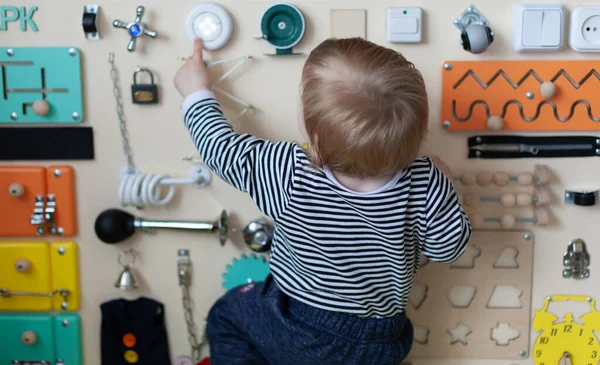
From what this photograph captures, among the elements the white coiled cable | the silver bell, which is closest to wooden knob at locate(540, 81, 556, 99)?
the white coiled cable

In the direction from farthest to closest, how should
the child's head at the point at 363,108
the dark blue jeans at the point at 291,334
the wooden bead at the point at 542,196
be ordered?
the wooden bead at the point at 542,196
the dark blue jeans at the point at 291,334
the child's head at the point at 363,108

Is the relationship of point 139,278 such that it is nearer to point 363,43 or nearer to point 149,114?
point 149,114

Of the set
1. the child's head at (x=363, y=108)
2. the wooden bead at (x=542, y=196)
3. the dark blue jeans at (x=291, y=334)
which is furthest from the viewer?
the wooden bead at (x=542, y=196)

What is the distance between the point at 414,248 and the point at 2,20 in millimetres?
704

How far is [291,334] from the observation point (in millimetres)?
928

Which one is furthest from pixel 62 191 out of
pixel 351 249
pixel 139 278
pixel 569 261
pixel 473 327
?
pixel 569 261

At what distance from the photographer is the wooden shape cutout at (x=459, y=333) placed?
1078mm

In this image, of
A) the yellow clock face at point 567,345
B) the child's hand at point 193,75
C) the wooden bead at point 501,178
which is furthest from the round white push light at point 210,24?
the yellow clock face at point 567,345

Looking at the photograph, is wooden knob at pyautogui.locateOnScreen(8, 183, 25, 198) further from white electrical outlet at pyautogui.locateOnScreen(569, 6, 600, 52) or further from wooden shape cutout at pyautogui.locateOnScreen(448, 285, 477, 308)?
white electrical outlet at pyautogui.locateOnScreen(569, 6, 600, 52)

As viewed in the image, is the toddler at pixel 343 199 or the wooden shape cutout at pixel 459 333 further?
the wooden shape cutout at pixel 459 333

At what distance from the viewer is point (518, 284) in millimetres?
1062

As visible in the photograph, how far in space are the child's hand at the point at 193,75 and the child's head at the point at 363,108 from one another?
21 centimetres

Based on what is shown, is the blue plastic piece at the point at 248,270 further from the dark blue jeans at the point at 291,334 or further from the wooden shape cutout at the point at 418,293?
the wooden shape cutout at the point at 418,293

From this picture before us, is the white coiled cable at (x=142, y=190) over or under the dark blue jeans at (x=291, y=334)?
over
